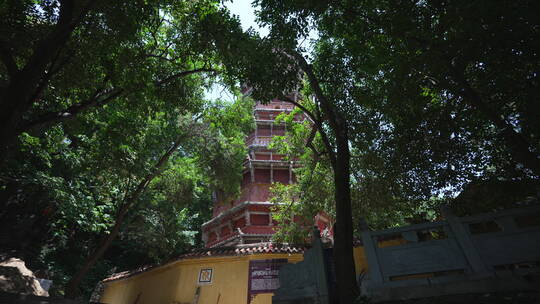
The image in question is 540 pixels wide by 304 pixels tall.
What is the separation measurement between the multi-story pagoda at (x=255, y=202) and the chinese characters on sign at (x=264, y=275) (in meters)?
4.44

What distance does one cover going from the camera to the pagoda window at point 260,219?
16031mm

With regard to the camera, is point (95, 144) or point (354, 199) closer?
point (354, 199)

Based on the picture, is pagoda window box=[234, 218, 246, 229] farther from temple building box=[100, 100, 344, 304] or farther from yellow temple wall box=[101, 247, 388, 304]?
yellow temple wall box=[101, 247, 388, 304]

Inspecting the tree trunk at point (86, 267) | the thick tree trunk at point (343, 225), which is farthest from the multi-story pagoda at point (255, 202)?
the thick tree trunk at point (343, 225)

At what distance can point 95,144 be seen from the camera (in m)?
10.5

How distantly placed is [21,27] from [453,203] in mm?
10379

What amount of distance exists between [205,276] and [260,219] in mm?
5160

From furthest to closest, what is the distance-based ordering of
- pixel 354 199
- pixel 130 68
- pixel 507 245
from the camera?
pixel 354 199 → pixel 130 68 → pixel 507 245

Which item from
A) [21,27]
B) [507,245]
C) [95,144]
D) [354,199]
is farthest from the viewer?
[95,144]

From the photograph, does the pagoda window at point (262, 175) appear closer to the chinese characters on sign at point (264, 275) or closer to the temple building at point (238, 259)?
the temple building at point (238, 259)

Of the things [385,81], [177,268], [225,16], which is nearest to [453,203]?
[385,81]

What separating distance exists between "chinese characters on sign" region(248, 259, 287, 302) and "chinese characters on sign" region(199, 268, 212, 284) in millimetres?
1690

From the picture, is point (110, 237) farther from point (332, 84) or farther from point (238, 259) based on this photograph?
point (332, 84)

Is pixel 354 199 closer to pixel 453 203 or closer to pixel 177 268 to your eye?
pixel 453 203
